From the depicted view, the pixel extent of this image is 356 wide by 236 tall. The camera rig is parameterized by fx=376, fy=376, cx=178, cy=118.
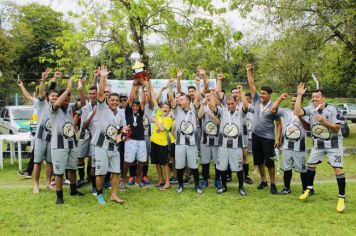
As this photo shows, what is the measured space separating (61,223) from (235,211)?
2722mm

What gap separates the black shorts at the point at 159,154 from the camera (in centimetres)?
764

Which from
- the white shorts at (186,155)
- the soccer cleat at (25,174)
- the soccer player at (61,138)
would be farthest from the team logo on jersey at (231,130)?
the soccer cleat at (25,174)

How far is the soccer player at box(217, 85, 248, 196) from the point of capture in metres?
7.07

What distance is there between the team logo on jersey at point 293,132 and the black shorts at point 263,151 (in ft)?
1.35

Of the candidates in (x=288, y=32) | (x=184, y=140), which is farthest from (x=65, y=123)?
(x=288, y=32)

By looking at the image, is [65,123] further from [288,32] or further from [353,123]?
[353,123]

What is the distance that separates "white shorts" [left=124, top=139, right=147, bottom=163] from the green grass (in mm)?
632

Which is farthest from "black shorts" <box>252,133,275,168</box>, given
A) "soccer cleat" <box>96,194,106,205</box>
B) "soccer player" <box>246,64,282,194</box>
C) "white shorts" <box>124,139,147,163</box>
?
"soccer cleat" <box>96,194,106,205</box>

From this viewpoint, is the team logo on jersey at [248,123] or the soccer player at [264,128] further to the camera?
the team logo on jersey at [248,123]

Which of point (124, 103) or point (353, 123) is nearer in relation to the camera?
point (124, 103)

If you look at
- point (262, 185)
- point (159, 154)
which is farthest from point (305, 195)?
point (159, 154)

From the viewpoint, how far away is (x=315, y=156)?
6562 mm

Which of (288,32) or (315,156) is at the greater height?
(288,32)

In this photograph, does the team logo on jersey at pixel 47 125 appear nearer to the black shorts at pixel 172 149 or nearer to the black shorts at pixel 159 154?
the black shorts at pixel 159 154
